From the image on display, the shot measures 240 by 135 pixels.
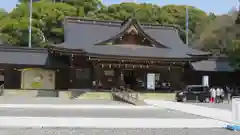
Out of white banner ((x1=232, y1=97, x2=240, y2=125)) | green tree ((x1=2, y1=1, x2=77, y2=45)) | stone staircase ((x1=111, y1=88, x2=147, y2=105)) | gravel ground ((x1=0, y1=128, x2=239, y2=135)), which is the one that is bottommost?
stone staircase ((x1=111, y1=88, x2=147, y2=105))

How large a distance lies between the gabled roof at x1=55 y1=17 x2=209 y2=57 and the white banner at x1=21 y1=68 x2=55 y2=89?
3861 millimetres

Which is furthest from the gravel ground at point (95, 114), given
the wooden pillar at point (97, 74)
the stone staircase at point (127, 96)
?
the wooden pillar at point (97, 74)

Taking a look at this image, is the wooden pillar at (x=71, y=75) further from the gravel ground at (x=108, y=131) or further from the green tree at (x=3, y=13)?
the green tree at (x=3, y=13)

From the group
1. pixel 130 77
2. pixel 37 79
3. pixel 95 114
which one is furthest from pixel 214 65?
pixel 95 114

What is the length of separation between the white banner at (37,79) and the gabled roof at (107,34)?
3861mm

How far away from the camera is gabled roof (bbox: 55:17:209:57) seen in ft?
125

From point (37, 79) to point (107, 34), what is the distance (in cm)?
1012

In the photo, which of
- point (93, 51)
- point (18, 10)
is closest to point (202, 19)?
point (18, 10)

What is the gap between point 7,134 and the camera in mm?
10336

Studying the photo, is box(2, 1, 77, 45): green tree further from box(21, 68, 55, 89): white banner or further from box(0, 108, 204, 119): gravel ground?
box(0, 108, 204, 119): gravel ground

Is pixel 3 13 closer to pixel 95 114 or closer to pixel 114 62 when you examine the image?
pixel 114 62

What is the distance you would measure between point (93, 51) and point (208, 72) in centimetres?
1462

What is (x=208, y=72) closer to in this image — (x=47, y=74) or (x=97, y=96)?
(x=97, y=96)

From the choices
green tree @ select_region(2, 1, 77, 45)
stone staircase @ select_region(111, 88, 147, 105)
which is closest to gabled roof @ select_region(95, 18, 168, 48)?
stone staircase @ select_region(111, 88, 147, 105)
